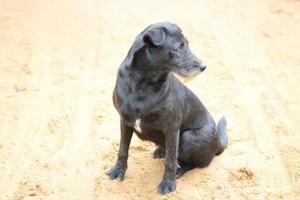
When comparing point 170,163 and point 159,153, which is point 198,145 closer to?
point 170,163

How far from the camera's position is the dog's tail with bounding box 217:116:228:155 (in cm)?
544

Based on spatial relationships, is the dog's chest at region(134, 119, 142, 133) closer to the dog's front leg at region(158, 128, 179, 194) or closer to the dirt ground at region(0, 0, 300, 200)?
the dog's front leg at region(158, 128, 179, 194)

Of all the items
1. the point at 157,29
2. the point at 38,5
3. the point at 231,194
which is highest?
the point at 157,29

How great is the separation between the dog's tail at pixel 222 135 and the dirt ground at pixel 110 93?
0.11m

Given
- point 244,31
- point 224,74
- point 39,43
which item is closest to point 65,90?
point 39,43

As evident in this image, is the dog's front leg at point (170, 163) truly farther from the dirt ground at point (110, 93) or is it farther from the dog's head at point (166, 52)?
the dog's head at point (166, 52)

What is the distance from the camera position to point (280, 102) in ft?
21.1

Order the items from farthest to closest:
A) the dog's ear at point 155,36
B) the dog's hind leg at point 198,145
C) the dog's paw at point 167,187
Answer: the dog's hind leg at point 198,145 → the dog's paw at point 167,187 → the dog's ear at point 155,36

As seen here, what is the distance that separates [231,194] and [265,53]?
3133 mm

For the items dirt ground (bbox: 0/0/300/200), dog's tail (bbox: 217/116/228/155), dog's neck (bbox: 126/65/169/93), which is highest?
dog's neck (bbox: 126/65/169/93)

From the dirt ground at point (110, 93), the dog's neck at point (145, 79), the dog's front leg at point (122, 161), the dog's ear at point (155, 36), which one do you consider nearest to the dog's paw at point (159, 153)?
the dirt ground at point (110, 93)

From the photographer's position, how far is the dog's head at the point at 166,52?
14.5 feet

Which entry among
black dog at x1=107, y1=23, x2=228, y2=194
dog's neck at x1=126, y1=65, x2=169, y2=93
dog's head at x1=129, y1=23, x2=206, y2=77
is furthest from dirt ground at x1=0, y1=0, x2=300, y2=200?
dog's head at x1=129, y1=23, x2=206, y2=77

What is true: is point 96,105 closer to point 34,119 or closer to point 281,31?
point 34,119
